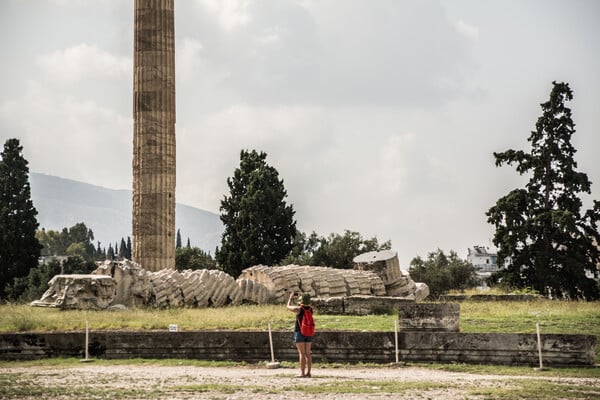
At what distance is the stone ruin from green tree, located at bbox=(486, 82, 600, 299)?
5.66 m

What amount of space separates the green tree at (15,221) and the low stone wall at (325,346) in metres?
31.2

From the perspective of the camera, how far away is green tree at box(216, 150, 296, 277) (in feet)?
170

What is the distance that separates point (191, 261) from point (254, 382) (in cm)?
4911

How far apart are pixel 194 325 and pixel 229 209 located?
108 ft

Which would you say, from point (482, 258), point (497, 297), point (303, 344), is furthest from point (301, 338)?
A: point (482, 258)

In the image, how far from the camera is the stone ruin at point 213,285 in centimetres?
2884

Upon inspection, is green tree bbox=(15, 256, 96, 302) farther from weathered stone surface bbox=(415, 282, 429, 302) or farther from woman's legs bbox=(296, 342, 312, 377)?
woman's legs bbox=(296, 342, 312, 377)

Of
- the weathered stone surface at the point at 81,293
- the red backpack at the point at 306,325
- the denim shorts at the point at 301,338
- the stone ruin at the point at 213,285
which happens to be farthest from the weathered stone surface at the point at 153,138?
the denim shorts at the point at 301,338

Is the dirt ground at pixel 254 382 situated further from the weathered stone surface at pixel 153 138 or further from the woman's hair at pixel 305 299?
the weathered stone surface at pixel 153 138

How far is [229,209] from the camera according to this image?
180 feet

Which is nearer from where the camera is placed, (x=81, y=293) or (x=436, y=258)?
(x=81, y=293)

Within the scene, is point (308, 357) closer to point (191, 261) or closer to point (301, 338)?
point (301, 338)

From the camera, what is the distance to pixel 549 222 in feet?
129

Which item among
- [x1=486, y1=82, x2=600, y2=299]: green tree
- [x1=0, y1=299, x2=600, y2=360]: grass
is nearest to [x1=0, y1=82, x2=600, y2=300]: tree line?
[x1=486, y1=82, x2=600, y2=299]: green tree
